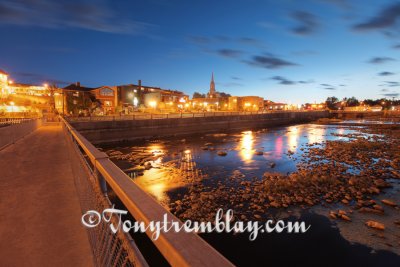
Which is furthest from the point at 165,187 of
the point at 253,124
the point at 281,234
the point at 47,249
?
the point at 253,124

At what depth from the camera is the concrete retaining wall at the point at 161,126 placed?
3022 centimetres

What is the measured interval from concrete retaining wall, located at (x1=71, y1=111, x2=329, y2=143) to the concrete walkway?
903 inches

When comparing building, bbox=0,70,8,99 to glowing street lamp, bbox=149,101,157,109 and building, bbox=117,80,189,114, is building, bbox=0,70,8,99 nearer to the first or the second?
building, bbox=117,80,189,114

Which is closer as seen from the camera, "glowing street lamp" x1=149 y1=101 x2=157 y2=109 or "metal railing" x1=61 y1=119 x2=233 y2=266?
"metal railing" x1=61 y1=119 x2=233 y2=266

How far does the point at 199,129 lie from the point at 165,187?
29662 millimetres

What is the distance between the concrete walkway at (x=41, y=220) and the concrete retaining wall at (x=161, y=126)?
22.9 m

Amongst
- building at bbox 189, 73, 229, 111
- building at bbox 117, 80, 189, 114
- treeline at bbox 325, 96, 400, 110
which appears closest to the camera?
building at bbox 117, 80, 189, 114

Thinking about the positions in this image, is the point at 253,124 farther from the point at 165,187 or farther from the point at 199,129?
the point at 165,187

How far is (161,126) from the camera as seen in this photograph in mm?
36500

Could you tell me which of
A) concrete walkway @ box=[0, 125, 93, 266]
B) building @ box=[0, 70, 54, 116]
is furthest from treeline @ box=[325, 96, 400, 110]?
concrete walkway @ box=[0, 125, 93, 266]

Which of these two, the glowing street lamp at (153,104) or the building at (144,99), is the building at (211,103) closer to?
the building at (144,99)

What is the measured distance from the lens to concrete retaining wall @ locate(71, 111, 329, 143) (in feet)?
99.1

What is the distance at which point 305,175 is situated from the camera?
13.3 m

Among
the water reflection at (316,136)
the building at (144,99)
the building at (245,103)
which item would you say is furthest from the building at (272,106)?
the water reflection at (316,136)
